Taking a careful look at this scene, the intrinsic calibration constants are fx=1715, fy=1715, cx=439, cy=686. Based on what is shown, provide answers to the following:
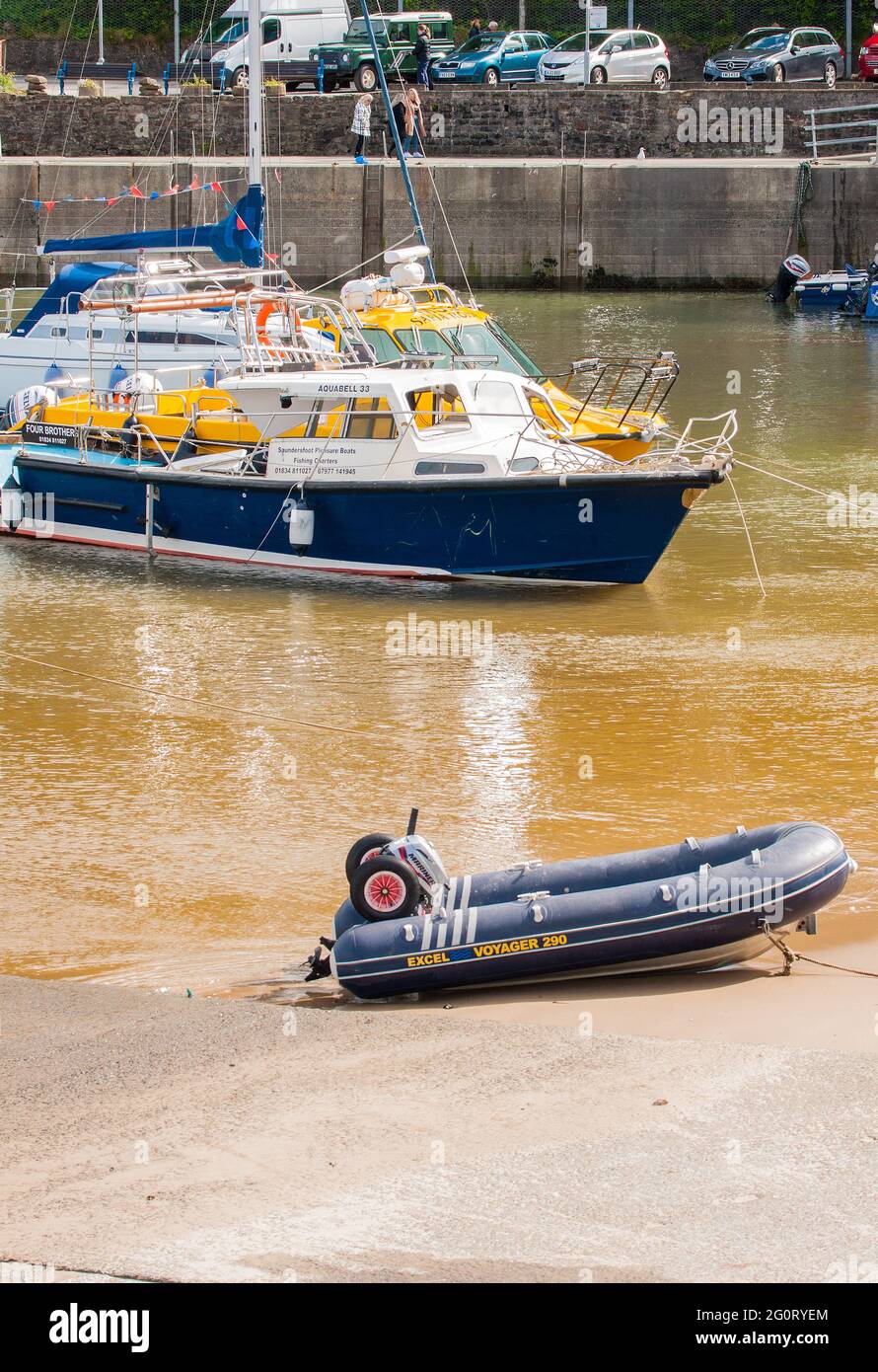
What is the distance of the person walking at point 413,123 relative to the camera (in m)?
25.6

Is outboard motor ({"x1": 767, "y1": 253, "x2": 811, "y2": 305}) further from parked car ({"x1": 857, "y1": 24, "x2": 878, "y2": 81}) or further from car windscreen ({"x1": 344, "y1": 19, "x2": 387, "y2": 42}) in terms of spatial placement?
car windscreen ({"x1": 344, "y1": 19, "x2": 387, "y2": 42})

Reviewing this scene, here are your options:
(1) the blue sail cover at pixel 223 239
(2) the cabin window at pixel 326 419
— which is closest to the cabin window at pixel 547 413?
(2) the cabin window at pixel 326 419

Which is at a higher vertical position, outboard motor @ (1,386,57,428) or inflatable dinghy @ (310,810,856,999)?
outboard motor @ (1,386,57,428)

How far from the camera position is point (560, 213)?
3453 cm

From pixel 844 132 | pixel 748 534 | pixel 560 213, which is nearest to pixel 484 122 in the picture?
pixel 560 213

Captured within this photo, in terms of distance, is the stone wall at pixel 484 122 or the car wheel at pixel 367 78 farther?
the car wheel at pixel 367 78

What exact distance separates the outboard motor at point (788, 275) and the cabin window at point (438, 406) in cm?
2028

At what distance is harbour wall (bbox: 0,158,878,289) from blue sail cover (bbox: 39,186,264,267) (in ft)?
46.1

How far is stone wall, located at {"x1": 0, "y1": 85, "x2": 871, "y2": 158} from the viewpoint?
3622cm

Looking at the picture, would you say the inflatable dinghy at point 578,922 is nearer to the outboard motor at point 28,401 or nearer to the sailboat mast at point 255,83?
the outboard motor at point 28,401

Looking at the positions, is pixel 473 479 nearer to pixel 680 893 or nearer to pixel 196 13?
pixel 680 893

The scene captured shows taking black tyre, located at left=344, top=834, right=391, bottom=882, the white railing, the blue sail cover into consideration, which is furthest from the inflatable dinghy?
the white railing

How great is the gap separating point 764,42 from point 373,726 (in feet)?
114

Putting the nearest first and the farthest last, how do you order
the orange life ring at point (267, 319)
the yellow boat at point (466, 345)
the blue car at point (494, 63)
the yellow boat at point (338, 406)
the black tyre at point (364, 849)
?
the black tyre at point (364, 849), the yellow boat at point (338, 406), the yellow boat at point (466, 345), the orange life ring at point (267, 319), the blue car at point (494, 63)
